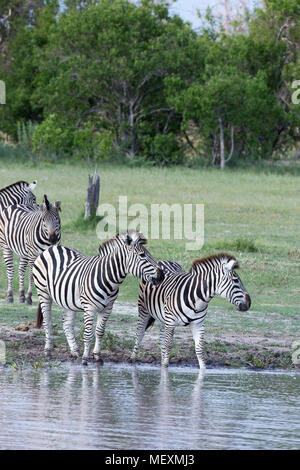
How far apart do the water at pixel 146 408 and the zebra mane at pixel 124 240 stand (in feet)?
3.57

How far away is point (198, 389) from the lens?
7.88 meters

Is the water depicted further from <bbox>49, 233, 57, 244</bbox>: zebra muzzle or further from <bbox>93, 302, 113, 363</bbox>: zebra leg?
<bbox>49, 233, 57, 244</bbox>: zebra muzzle

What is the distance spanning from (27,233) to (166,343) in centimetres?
356

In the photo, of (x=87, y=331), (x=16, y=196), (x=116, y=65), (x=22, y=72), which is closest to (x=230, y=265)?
(x=87, y=331)

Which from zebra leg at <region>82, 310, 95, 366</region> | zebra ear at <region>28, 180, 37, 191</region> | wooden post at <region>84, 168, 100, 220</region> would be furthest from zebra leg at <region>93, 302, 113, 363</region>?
wooden post at <region>84, 168, 100, 220</region>

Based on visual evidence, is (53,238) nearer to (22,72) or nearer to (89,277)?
(89,277)

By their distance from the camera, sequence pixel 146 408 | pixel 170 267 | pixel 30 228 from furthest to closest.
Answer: pixel 30 228
pixel 170 267
pixel 146 408

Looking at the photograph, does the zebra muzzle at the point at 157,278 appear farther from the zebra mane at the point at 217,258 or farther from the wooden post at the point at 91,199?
the wooden post at the point at 91,199

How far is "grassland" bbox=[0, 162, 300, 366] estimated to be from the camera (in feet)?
34.4

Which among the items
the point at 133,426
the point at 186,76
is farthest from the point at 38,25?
the point at 133,426

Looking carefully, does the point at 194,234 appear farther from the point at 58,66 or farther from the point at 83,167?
the point at 58,66

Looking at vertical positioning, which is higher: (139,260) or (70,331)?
(139,260)

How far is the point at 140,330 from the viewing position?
29.3 feet
